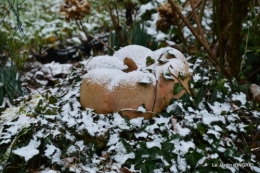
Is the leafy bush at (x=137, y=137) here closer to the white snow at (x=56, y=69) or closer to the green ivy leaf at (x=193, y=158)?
the green ivy leaf at (x=193, y=158)

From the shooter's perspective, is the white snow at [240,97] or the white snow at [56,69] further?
the white snow at [56,69]

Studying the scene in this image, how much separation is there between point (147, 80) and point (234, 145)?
459 millimetres

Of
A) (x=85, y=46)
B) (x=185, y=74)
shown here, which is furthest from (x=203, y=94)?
(x=85, y=46)

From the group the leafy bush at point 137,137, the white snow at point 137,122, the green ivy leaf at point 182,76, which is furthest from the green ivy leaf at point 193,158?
the green ivy leaf at point 182,76

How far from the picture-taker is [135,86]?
1432 millimetres

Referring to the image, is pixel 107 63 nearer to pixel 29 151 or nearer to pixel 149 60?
pixel 149 60

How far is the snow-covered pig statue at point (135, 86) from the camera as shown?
1437 millimetres

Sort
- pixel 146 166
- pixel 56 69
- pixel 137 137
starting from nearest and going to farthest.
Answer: pixel 146 166, pixel 137 137, pixel 56 69

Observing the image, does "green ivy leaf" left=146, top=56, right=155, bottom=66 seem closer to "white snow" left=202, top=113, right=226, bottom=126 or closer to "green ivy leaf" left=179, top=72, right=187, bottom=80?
"green ivy leaf" left=179, top=72, right=187, bottom=80

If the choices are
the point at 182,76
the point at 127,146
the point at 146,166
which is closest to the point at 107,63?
the point at 182,76

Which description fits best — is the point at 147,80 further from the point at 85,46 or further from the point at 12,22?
the point at 12,22

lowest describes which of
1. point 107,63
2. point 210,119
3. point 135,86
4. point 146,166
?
point 146,166

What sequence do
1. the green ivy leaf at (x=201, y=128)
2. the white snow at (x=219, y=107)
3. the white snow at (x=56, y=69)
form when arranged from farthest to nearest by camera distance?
the white snow at (x=56, y=69) < the white snow at (x=219, y=107) < the green ivy leaf at (x=201, y=128)

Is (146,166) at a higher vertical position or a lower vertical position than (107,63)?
lower
